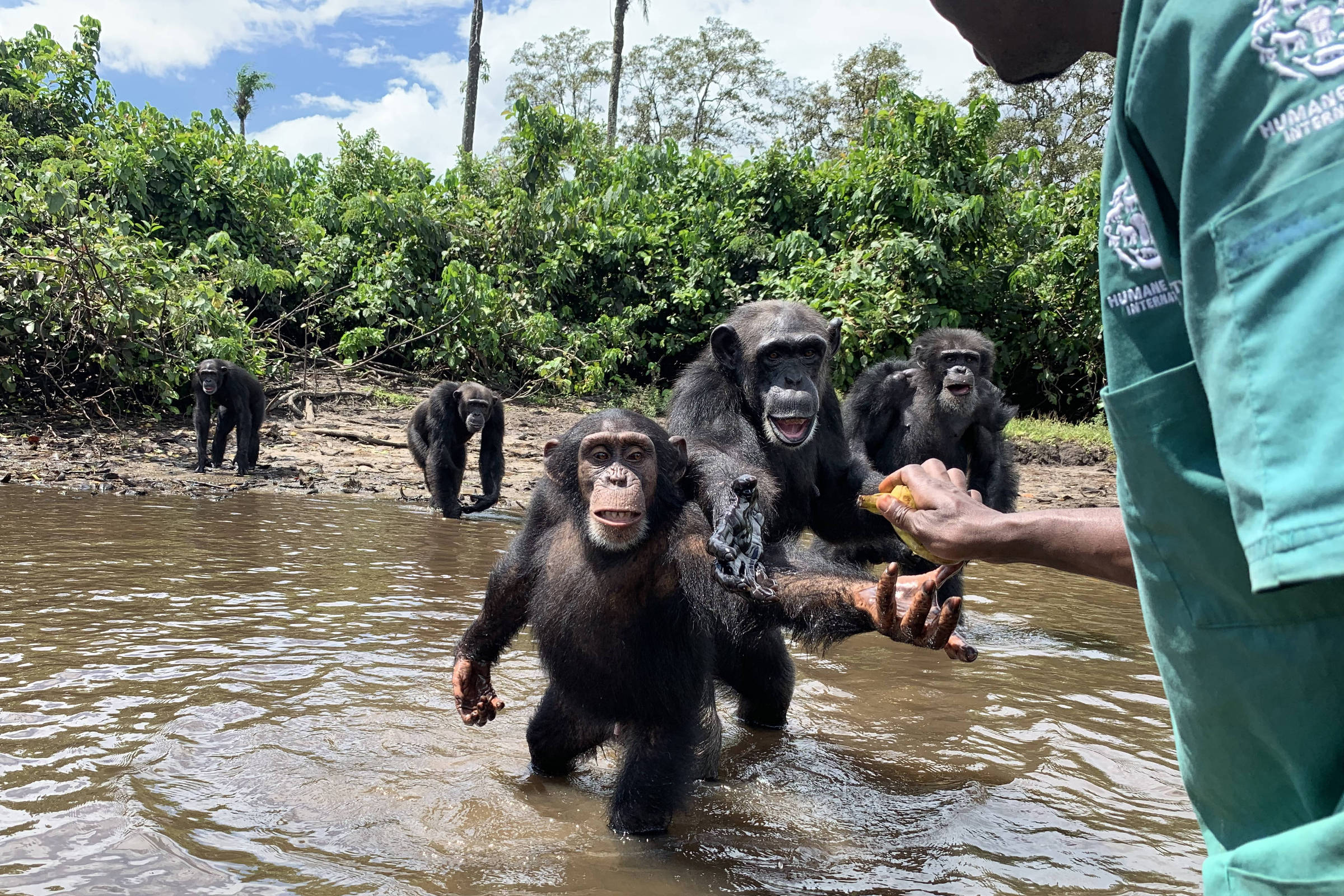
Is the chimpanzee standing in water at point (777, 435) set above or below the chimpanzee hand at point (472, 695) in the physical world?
above

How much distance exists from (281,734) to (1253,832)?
13.9 ft

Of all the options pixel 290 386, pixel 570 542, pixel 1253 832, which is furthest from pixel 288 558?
pixel 290 386

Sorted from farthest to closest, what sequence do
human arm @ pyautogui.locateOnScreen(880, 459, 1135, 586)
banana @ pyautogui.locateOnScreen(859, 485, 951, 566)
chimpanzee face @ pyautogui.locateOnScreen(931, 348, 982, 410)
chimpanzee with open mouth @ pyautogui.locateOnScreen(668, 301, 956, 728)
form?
1. chimpanzee face @ pyautogui.locateOnScreen(931, 348, 982, 410)
2. chimpanzee with open mouth @ pyautogui.locateOnScreen(668, 301, 956, 728)
3. banana @ pyautogui.locateOnScreen(859, 485, 951, 566)
4. human arm @ pyautogui.locateOnScreen(880, 459, 1135, 586)

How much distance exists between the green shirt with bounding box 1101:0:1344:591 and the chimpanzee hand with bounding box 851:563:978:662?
5.41 ft

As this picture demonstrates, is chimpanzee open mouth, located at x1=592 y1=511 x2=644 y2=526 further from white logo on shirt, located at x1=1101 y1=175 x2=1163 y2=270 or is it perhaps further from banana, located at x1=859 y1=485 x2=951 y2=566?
white logo on shirt, located at x1=1101 y1=175 x2=1163 y2=270

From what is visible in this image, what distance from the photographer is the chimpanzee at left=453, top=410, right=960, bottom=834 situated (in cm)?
395

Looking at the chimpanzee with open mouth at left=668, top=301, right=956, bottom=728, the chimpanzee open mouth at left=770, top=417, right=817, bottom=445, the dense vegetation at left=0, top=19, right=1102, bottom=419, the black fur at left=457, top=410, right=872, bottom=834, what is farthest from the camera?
the dense vegetation at left=0, top=19, right=1102, bottom=419

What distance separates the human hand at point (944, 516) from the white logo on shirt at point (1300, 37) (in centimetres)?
109

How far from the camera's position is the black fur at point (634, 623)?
391 centimetres

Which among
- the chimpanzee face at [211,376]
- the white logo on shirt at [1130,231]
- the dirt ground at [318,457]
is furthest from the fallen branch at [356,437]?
the white logo on shirt at [1130,231]

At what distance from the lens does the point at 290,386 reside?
55.2 feet

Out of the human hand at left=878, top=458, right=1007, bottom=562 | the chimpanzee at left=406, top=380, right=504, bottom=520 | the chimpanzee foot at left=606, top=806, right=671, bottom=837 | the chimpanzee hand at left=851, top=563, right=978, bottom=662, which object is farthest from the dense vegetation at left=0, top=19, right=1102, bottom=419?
the human hand at left=878, top=458, right=1007, bottom=562

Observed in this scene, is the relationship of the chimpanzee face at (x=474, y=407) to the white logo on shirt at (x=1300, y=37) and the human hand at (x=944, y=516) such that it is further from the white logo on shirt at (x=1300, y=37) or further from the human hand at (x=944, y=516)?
the white logo on shirt at (x=1300, y=37)

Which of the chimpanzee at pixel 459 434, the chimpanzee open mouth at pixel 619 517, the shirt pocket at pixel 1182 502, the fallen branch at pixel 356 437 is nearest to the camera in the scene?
the shirt pocket at pixel 1182 502
